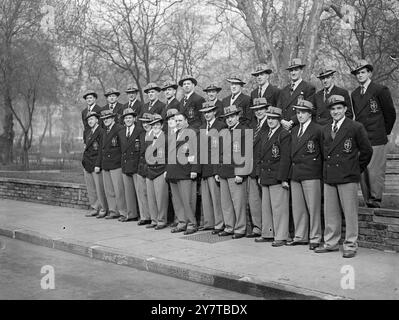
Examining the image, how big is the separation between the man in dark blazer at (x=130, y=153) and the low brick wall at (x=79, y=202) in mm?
1999

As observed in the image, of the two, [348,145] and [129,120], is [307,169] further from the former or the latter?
[129,120]

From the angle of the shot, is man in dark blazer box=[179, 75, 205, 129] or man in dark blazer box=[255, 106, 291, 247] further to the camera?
man in dark blazer box=[179, 75, 205, 129]

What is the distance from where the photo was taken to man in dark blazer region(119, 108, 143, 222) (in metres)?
9.89

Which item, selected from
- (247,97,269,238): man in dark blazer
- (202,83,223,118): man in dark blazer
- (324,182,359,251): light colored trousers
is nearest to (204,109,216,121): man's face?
(202,83,223,118): man in dark blazer

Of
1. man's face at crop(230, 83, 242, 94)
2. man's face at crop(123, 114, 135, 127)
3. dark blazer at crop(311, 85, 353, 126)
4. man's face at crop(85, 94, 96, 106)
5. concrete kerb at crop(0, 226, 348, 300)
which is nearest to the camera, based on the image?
concrete kerb at crop(0, 226, 348, 300)

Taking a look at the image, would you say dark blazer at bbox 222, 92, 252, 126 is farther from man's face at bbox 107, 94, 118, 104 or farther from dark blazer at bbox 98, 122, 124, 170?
man's face at bbox 107, 94, 118, 104

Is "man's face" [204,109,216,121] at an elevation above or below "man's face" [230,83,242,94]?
below

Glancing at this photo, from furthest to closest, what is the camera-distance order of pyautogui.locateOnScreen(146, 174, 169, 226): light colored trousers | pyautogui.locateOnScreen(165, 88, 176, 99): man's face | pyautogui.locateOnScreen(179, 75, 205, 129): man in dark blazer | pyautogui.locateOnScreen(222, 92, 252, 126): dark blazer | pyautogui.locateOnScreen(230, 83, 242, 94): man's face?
pyautogui.locateOnScreen(165, 88, 176, 99): man's face < pyautogui.locateOnScreen(179, 75, 205, 129): man in dark blazer < pyautogui.locateOnScreen(146, 174, 169, 226): light colored trousers < pyautogui.locateOnScreen(230, 83, 242, 94): man's face < pyautogui.locateOnScreen(222, 92, 252, 126): dark blazer

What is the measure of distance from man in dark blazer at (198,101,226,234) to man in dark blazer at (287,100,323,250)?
1519mm

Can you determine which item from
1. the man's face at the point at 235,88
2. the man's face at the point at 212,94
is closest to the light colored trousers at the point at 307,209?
the man's face at the point at 235,88

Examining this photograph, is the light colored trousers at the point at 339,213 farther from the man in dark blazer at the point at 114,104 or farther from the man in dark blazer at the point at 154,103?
the man in dark blazer at the point at 114,104

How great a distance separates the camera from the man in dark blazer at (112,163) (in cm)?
1024

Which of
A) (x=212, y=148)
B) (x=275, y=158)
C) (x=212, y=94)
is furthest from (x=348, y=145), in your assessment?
(x=212, y=94)
